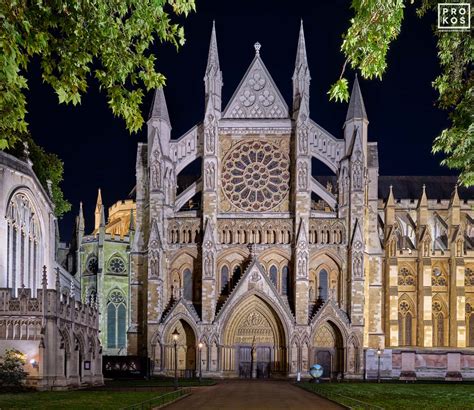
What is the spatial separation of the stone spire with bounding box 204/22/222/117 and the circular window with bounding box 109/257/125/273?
17.8 m

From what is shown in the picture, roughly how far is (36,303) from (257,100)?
28.4 meters

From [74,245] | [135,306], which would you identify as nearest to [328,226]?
[135,306]

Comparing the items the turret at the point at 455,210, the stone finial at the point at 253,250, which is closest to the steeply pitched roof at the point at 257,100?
the stone finial at the point at 253,250

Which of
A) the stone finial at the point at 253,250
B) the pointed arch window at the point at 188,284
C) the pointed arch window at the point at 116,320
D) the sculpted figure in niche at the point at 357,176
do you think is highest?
the sculpted figure in niche at the point at 357,176

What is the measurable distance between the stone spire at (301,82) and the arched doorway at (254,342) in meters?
14.0

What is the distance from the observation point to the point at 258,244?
54.7 meters

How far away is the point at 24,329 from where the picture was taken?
108ft

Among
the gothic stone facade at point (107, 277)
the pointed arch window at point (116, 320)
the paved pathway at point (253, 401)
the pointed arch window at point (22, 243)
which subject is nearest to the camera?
the paved pathway at point (253, 401)

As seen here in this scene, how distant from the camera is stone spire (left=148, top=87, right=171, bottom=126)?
2194 inches

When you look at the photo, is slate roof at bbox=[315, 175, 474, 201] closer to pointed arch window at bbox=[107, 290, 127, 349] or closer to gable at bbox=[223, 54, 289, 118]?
gable at bbox=[223, 54, 289, 118]

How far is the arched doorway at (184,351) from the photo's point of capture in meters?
53.4

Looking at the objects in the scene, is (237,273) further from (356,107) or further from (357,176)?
(356,107)

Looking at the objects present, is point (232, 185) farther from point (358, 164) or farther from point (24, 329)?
point (24, 329)

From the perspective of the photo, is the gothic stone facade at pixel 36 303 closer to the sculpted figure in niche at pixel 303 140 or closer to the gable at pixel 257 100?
the gable at pixel 257 100
